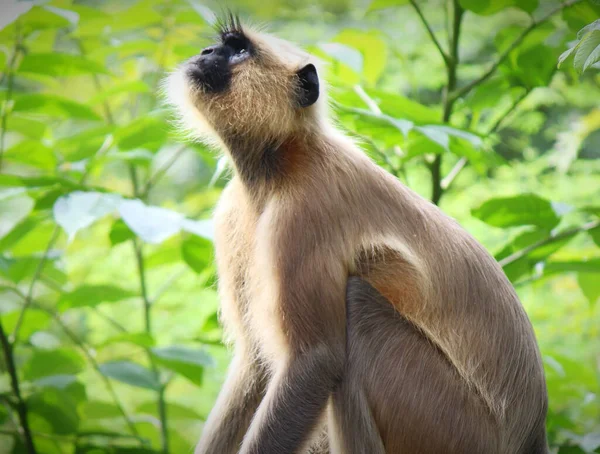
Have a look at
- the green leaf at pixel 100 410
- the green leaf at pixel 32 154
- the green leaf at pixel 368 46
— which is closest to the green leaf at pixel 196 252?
the green leaf at pixel 32 154

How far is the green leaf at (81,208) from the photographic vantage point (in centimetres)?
311

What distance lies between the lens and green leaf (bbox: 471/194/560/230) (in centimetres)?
365

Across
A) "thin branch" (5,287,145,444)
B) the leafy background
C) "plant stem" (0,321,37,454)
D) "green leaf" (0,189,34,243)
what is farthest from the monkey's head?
"plant stem" (0,321,37,454)

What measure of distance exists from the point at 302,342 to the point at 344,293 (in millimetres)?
279

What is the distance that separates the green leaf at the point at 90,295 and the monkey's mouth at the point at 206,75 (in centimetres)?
146

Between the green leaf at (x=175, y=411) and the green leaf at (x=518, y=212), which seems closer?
the green leaf at (x=518, y=212)

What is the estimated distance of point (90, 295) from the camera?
4.13m

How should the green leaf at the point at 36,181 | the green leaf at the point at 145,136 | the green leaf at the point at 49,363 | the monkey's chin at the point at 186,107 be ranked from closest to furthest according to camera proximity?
the monkey's chin at the point at 186,107 → the green leaf at the point at 36,181 → the green leaf at the point at 145,136 → the green leaf at the point at 49,363

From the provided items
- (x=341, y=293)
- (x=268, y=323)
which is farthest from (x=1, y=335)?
(x=341, y=293)

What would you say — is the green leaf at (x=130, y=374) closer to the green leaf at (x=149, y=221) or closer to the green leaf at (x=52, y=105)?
the green leaf at (x=149, y=221)

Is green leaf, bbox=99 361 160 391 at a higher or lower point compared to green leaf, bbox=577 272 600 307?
lower

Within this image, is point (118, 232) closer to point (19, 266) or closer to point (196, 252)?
point (196, 252)

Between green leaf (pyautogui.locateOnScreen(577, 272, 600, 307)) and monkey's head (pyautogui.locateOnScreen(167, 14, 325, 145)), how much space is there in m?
1.90

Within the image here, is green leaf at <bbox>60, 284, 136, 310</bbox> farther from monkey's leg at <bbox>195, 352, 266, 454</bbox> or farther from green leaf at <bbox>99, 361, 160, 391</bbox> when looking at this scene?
monkey's leg at <bbox>195, 352, 266, 454</bbox>
